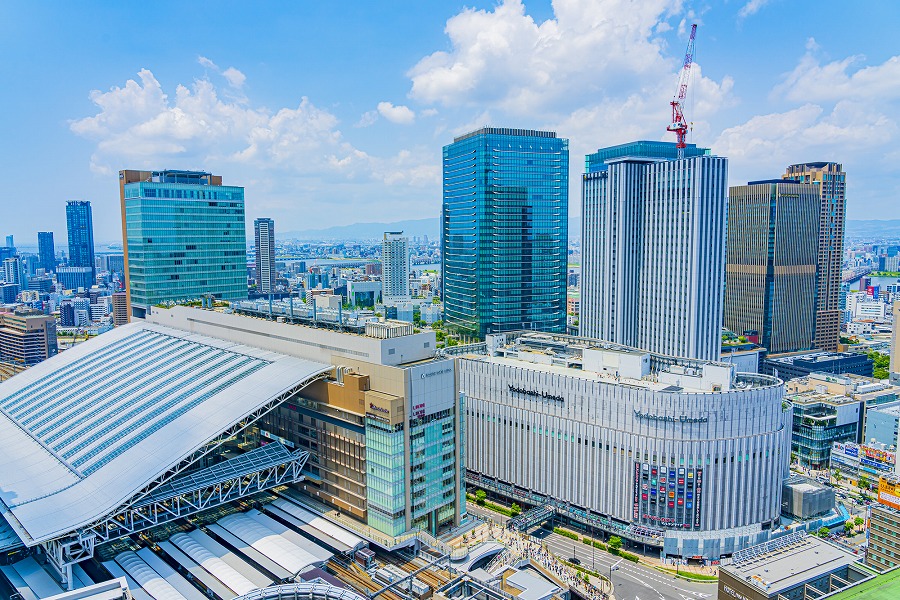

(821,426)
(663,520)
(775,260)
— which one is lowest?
(663,520)

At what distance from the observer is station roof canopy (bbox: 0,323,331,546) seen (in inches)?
2151

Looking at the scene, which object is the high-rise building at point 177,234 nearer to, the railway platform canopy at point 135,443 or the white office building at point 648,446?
the railway platform canopy at point 135,443

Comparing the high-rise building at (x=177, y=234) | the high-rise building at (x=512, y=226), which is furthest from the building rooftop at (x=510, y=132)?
the high-rise building at (x=177, y=234)

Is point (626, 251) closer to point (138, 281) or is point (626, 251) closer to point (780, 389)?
point (780, 389)

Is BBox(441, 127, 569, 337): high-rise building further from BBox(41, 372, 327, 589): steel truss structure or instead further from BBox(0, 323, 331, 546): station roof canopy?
BBox(41, 372, 327, 589): steel truss structure

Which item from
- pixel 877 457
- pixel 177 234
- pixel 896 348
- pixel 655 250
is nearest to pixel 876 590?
pixel 877 457

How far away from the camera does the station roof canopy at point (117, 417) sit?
179 ft

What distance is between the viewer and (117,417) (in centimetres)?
6800

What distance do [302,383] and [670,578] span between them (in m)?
45.5

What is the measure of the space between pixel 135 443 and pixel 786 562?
64.9 m

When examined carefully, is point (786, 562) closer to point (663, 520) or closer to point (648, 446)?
point (663, 520)

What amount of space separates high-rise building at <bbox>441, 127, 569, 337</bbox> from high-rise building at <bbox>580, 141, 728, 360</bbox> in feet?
27.0

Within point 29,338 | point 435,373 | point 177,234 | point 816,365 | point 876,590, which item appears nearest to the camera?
point 876,590

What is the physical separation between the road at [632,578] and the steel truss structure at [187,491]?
33020 mm
